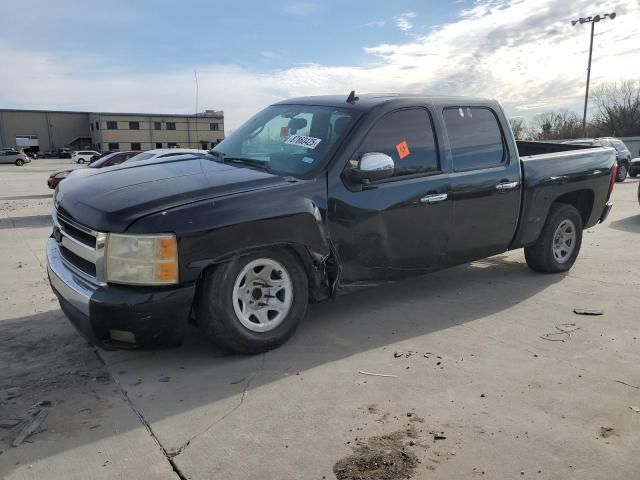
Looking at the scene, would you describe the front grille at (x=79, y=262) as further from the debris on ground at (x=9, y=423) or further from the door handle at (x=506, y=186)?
the door handle at (x=506, y=186)

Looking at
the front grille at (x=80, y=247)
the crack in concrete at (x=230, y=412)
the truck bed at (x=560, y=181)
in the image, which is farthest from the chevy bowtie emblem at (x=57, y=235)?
the truck bed at (x=560, y=181)

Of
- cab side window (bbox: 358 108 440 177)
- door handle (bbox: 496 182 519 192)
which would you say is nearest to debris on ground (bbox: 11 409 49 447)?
cab side window (bbox: 358 108 440 177)

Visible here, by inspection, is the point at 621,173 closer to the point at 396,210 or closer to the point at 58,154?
the point at 396,210

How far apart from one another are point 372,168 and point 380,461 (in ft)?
7.28

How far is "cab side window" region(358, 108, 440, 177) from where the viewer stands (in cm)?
450

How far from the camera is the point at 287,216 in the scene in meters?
3.85

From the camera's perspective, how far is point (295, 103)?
5.16m

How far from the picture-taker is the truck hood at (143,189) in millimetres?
3486

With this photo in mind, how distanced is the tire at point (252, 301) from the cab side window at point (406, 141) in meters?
1.17

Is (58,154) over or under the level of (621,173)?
under

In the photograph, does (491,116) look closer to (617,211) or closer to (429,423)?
(429,423)

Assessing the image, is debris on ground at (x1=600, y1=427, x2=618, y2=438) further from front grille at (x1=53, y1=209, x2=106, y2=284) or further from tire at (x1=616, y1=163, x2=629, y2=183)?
tire at (x1=616, y1=163, x2=629, y2=183)

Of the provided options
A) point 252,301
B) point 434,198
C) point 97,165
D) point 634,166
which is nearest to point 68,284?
point 252,301

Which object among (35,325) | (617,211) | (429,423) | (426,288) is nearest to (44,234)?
(35,325)
